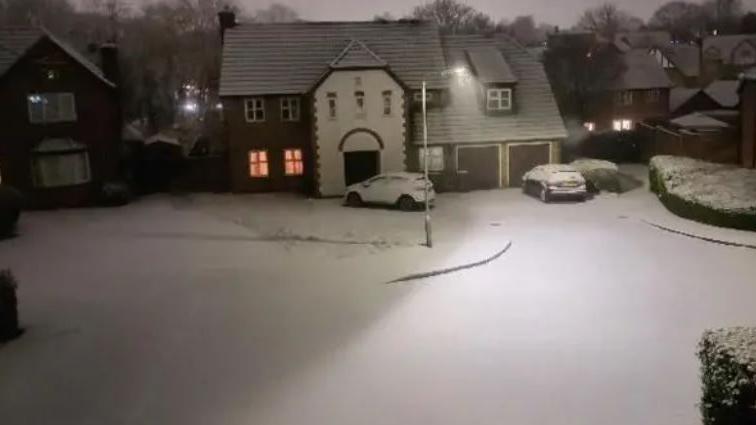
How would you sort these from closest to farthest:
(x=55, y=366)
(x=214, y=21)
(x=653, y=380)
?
(x=653, y=380), (x=55, y=366), (x=214, y=21)

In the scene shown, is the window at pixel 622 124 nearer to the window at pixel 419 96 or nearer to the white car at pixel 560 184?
the window at pixel 419 96

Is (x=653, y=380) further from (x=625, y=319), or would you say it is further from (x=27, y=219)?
(x=27, y=219)

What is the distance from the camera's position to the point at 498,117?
3800 cm

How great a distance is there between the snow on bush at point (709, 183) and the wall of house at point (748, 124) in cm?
504

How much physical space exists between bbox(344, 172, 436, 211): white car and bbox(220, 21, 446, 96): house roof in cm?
623

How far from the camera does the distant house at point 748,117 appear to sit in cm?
3769

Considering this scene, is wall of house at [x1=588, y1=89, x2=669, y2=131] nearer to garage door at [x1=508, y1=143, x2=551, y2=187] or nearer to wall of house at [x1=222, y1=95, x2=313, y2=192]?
garage door at [x1=508, y1=143, x2=551, y2=187]

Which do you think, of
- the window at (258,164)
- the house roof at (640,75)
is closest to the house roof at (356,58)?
the window at (258,164)

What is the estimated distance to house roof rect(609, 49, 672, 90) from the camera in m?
58.3

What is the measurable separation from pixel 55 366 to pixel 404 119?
2355 cm

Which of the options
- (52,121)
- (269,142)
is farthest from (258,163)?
(52,121)

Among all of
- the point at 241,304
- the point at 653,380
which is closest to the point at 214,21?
the point at 241,304

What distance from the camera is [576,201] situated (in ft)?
110

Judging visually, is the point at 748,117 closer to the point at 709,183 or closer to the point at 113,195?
the point at 709,183
